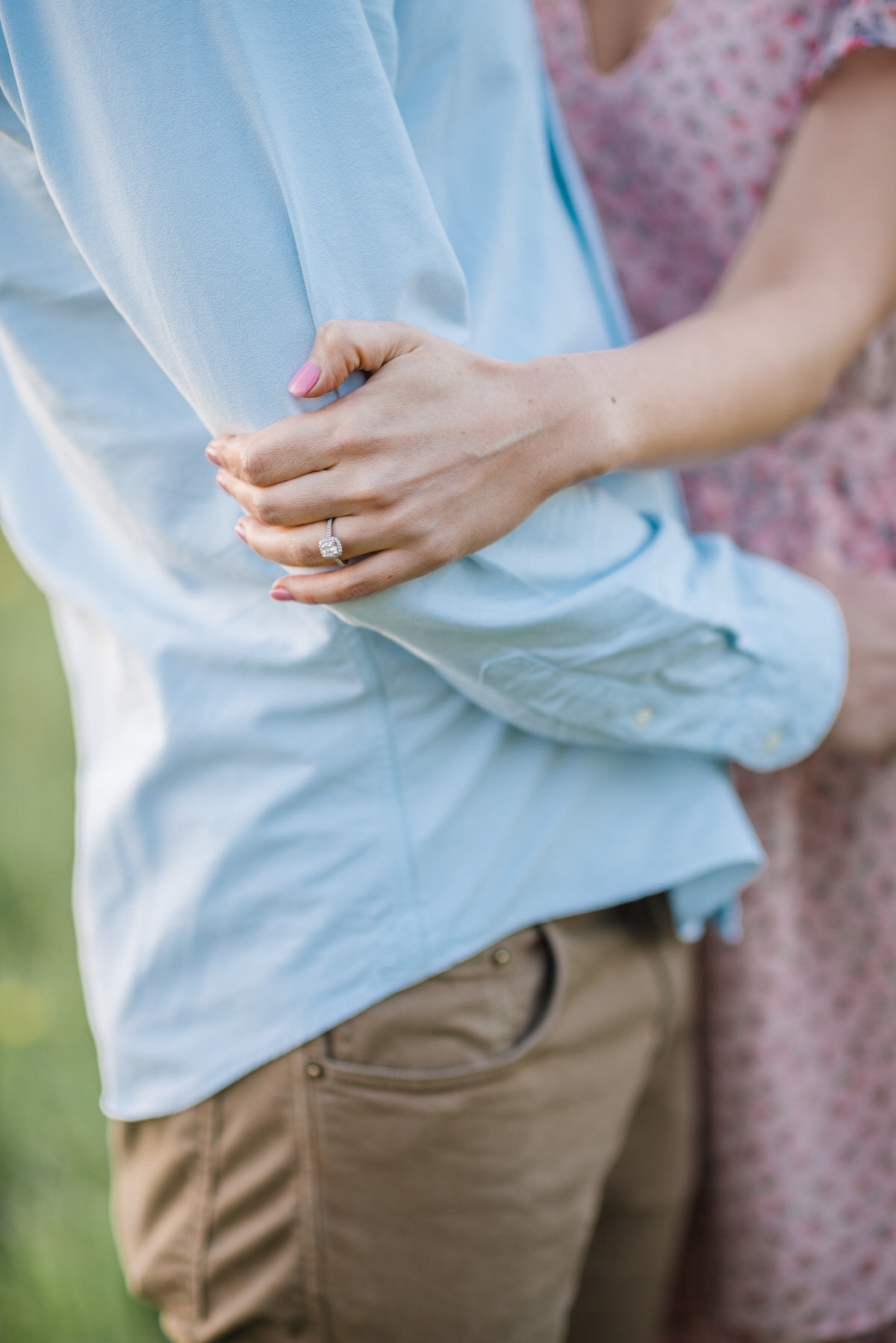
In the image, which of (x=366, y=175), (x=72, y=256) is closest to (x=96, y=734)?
(x=72, y=256)

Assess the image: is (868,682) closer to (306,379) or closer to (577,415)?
(577,415)

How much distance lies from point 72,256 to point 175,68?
173mm

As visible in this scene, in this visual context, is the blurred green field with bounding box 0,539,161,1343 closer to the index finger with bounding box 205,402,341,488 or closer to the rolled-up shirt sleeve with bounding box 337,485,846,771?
the rolled-up shirt sleeve with bounding box 337,485,846,771

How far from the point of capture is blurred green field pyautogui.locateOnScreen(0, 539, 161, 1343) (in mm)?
1584

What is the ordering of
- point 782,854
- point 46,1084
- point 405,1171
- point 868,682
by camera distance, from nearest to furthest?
point 405,1171 < point 868,682 < point 782,854 < point 46,1084

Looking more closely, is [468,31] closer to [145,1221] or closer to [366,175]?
[366,175]

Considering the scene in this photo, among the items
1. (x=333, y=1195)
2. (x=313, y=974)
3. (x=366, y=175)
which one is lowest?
(x=333, y=1195)

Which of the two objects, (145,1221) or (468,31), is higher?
(468,31)

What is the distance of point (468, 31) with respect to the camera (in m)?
0.71

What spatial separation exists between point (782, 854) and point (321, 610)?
712 millimetres

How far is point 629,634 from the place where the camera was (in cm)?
77

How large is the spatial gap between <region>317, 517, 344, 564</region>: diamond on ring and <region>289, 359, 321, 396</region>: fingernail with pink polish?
78mm

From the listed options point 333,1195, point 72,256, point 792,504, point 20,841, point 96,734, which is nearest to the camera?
point 72,256

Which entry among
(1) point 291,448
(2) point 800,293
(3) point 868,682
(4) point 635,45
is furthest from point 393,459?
(4) point 635,45
